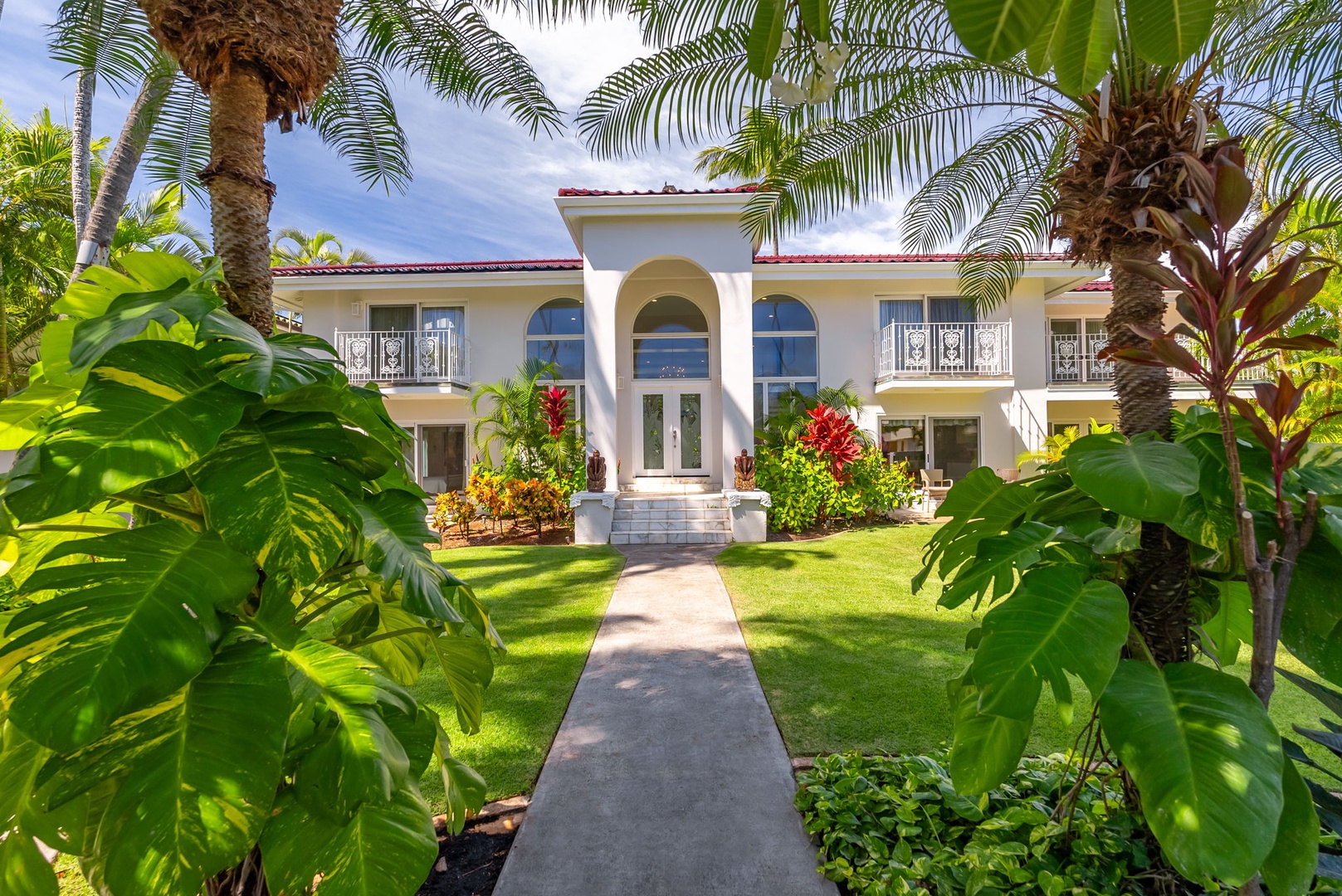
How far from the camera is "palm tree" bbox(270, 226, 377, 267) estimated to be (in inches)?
917

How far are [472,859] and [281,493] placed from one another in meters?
1.96

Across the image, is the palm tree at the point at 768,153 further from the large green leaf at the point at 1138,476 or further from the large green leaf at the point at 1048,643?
the large green leaf at the point at 1048,643

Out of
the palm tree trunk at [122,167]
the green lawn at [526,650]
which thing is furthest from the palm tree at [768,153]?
the palm tree trunk at [122,167]

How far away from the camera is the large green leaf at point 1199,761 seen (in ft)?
4.05

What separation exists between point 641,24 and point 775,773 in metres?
4.59

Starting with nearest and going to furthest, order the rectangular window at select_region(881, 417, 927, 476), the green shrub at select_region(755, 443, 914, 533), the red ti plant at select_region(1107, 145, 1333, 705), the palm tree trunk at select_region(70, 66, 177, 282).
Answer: the red ti plant at select_region(1107, 145, 1333, 705), the palm tree trunk at select_region(70, 66, 177, 282), the green shrub at select_region(755, 443, 914, 533), the rectangular window at select_region(881, 417, 927, 476)

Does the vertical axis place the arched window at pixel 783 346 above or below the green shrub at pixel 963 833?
above

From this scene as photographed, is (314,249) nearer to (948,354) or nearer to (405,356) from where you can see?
(405,356)

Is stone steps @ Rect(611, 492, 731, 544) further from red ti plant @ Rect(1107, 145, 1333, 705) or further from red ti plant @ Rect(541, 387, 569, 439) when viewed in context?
red ti plant @ Rect(1107, 145, 1333, 705)

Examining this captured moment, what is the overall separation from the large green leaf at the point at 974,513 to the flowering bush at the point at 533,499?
934 cm

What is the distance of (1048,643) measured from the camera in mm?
1410

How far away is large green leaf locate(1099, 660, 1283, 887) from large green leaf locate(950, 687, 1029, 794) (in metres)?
0.30

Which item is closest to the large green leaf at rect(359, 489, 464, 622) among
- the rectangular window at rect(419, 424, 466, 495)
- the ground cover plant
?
the ground cover plant

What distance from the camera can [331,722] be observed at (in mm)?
1130
